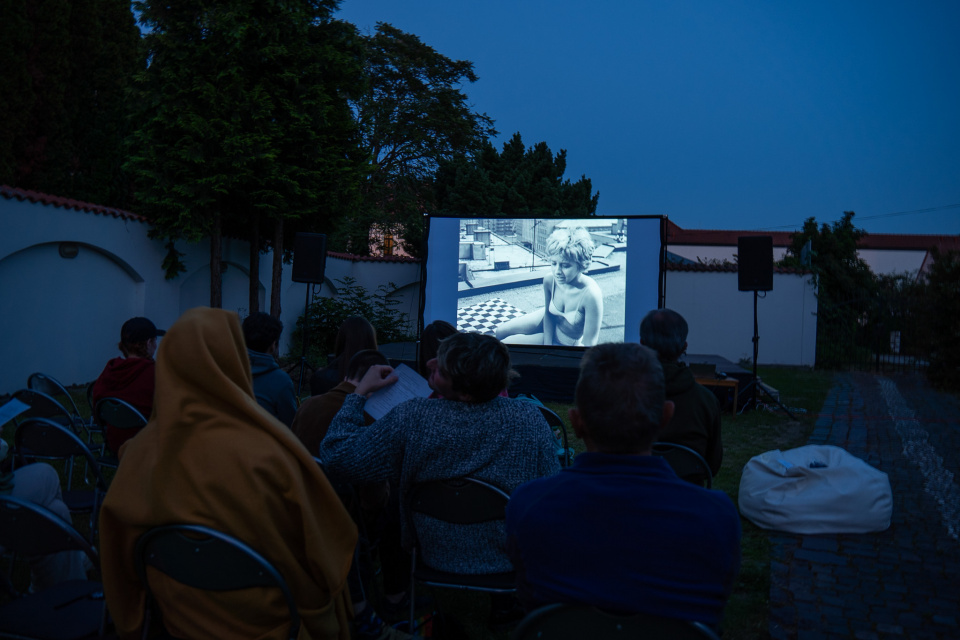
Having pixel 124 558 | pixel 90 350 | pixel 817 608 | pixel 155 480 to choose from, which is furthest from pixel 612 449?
pixel 90 350

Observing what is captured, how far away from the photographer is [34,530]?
5.32ft

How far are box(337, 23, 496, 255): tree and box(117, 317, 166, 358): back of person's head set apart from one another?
16589 mm

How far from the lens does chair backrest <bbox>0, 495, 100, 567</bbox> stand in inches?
62.0

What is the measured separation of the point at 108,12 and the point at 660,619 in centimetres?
1705

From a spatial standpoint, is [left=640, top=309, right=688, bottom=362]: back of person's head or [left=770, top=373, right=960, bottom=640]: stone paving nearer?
[left=770, top=373, right=960, bottom=640]: stone paving

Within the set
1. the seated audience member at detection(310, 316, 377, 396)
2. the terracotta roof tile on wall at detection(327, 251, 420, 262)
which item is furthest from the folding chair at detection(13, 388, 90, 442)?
the terracotta roof tile on wall at detection(327, 251, 420, 262)

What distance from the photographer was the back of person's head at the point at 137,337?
3520 mm

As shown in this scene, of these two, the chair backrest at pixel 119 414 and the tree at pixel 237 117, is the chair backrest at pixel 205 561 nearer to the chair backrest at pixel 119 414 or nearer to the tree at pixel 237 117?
the chair backrest at pixel 119 414

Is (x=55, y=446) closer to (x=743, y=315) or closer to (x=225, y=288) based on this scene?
(x=225, y=288)

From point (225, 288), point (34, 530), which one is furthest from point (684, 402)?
point (225, 288)

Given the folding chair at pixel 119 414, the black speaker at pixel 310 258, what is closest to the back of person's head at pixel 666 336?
the folding chair at pixel 119 414

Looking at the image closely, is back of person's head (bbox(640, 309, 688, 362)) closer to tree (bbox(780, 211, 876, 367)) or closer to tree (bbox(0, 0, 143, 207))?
tree (bbox(0, 0, 143, 207))

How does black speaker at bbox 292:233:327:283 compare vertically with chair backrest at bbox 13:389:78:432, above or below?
above

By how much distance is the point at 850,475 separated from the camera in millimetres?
3768
